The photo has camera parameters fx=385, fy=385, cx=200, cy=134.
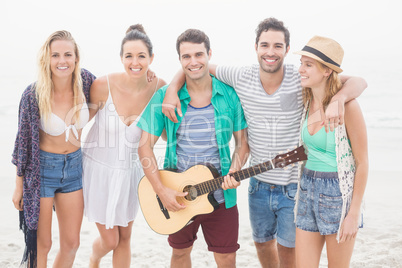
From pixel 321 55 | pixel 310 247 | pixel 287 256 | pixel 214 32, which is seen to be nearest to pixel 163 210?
pixel 287 256

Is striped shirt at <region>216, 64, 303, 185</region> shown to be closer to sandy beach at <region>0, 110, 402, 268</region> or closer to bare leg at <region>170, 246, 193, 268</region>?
bare leg at <region>170, 246, 193, 268</region>

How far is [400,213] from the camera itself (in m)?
5.62

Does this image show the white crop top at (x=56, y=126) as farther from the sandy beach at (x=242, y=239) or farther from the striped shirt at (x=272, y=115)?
the sandy beach at (x=242, y=239)

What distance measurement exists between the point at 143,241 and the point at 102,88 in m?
2.39

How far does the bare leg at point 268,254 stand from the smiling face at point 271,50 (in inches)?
56.9

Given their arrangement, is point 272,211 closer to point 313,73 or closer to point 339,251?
point 339,251

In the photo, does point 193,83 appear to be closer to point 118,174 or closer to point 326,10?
point 118,174

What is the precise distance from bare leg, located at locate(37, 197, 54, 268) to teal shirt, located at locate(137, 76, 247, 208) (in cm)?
A: 95

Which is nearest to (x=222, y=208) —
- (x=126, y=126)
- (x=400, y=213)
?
A: (x=126, y=126)

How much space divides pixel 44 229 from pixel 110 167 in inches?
27.7

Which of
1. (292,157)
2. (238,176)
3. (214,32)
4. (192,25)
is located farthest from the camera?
(192,25)

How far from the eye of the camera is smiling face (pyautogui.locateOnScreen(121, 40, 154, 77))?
306cm

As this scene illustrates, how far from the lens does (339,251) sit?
2.50 metres

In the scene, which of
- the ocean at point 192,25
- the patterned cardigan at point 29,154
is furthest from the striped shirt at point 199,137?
the ocean at point 192,25
